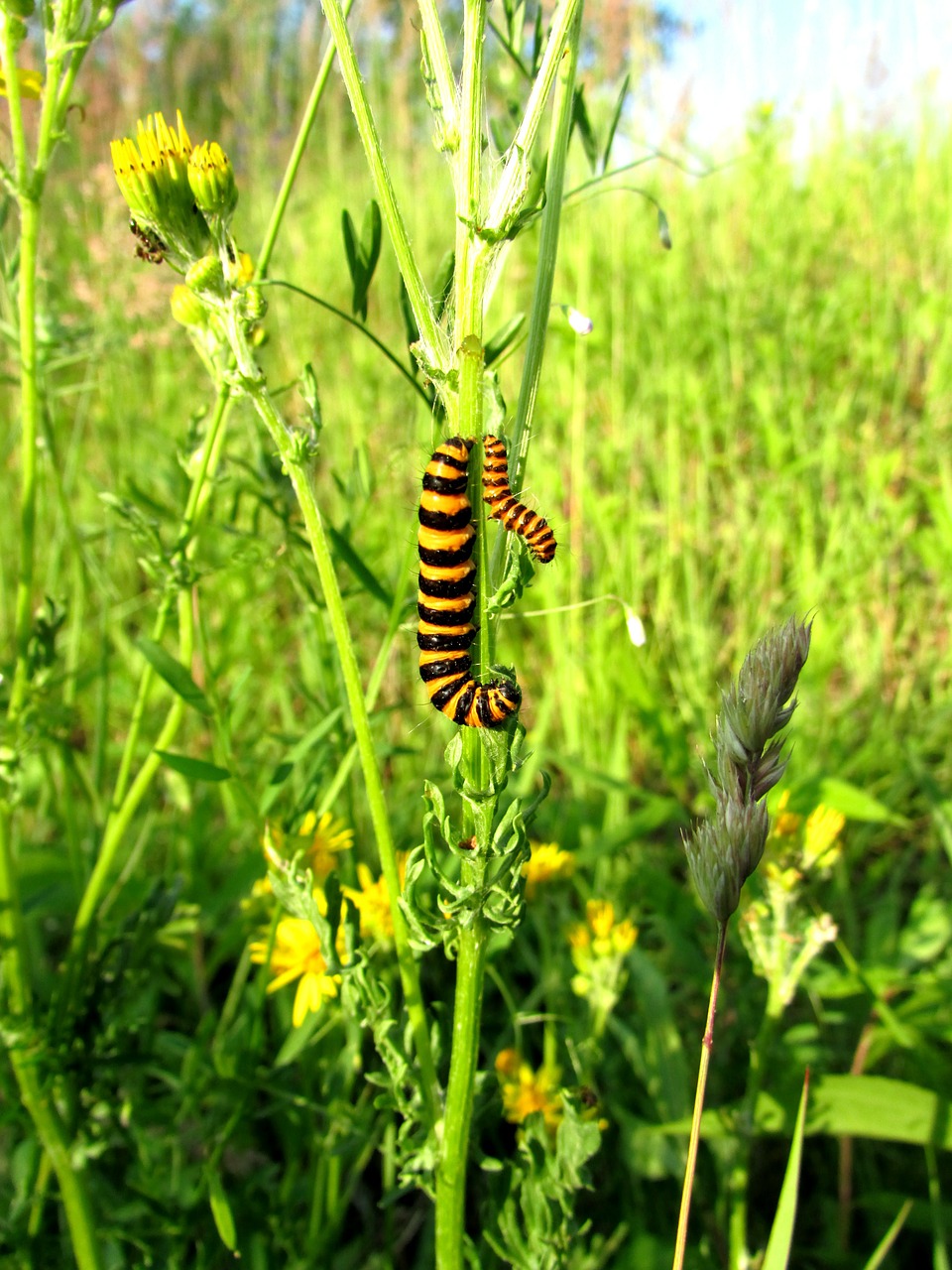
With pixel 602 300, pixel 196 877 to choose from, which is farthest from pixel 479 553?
pixel 602 300

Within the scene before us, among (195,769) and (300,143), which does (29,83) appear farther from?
(195,769)

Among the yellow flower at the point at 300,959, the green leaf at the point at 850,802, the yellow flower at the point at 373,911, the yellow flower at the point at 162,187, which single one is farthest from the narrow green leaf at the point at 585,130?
the green leaf at the point at 850,802

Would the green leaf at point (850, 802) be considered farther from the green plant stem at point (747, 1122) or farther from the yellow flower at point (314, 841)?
the yellow flower at point (314, 841)

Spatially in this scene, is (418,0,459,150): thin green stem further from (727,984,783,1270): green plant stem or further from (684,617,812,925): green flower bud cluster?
(727,984,783,1270): green plant stem

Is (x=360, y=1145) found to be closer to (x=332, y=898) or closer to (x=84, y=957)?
(x=84, y=957)

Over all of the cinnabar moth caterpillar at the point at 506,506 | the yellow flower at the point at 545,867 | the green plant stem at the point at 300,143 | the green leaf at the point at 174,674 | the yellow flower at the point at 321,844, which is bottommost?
the yellow flower at the point at 545,867

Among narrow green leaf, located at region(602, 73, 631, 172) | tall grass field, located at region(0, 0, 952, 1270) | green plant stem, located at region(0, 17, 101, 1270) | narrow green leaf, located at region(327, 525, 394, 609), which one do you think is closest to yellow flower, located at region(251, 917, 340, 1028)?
tall grass field, located at region(0, 0, 952, 1270)
